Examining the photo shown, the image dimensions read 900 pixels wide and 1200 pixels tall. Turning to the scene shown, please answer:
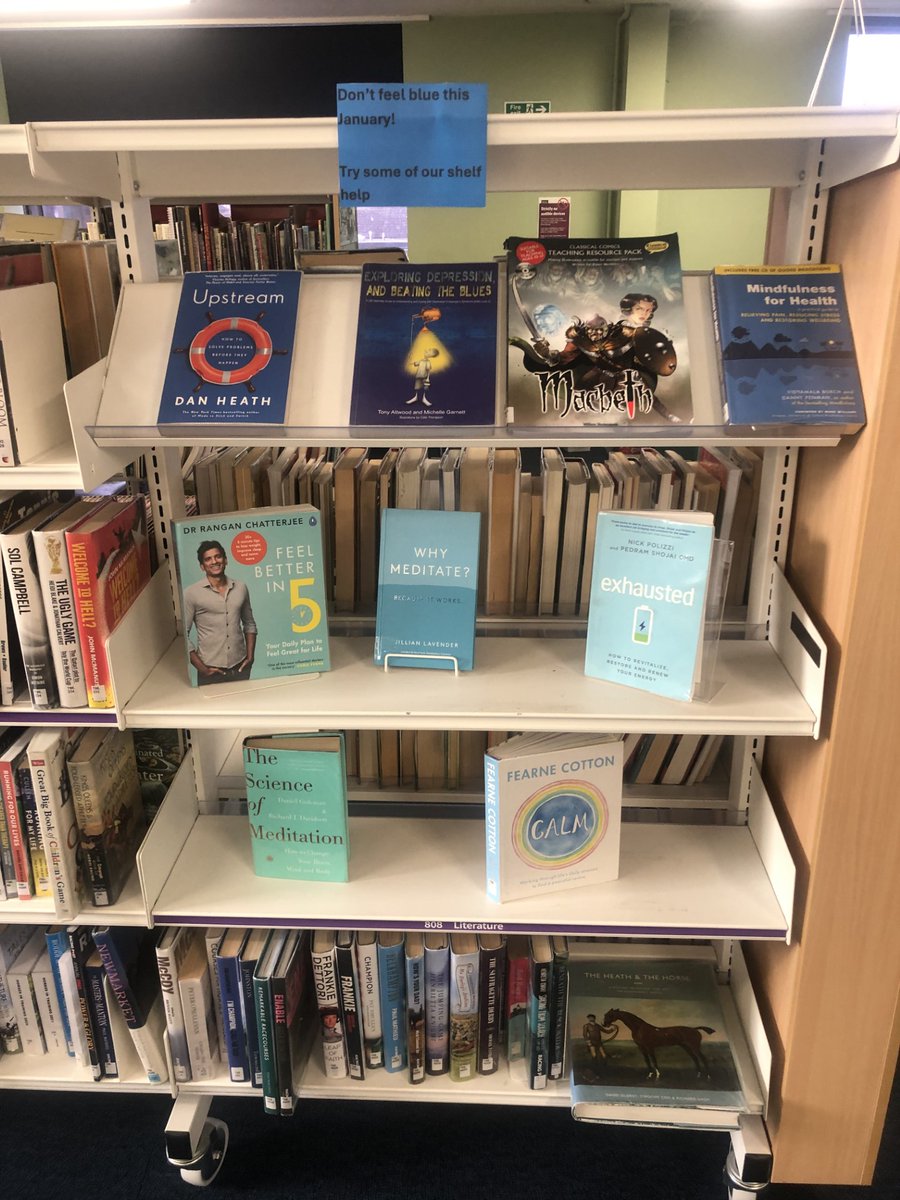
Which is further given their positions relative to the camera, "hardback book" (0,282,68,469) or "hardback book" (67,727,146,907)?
"hardback book" (67,727,146,907)

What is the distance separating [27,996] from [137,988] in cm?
25

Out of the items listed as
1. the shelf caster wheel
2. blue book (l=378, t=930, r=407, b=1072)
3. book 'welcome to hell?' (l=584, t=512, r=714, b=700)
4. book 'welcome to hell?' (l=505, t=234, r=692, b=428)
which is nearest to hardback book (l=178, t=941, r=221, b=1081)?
the shelf caster wheel

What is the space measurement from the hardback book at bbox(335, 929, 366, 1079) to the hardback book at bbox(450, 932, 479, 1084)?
18 centimetres

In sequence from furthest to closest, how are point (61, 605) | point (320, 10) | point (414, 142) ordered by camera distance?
point (320, 10), point (61, 605), point (414, 142)

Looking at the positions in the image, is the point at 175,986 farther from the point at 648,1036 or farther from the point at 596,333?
the point at 596,333

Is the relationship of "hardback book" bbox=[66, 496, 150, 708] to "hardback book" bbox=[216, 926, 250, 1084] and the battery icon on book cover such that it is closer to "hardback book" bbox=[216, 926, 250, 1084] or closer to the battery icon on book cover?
"hardback book" bbox=[216, 926, 250, 1084]

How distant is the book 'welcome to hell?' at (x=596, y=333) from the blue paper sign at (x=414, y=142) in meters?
0.26

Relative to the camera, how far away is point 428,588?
1563 millimetres

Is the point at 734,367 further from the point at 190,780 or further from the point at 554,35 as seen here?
the point at 554,35

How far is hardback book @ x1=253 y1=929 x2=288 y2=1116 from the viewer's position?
5.48ft

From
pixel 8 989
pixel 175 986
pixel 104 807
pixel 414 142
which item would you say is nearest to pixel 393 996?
pixel 175 986

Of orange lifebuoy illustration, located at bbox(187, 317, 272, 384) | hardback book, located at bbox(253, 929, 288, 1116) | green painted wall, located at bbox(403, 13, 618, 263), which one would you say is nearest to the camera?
orange lifebuoy illustration, located at bbox(187, 317, 272, 384)

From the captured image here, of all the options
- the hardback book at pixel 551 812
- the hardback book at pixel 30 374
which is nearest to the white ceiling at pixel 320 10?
the hardback book at pixel 30 374

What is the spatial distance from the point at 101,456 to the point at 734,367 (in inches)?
39.7
